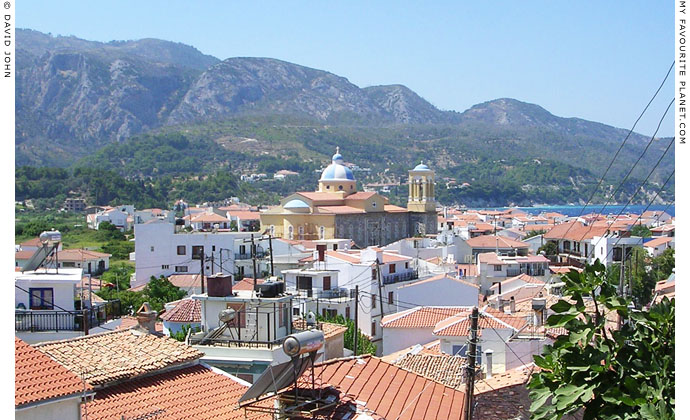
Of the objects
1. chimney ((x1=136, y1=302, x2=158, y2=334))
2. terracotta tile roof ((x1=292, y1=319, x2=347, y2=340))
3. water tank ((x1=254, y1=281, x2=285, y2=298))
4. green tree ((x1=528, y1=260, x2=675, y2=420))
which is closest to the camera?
green tree ((x1=528, y1=260, x2=675, y2=420))

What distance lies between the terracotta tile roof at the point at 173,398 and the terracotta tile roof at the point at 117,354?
0.45 ft

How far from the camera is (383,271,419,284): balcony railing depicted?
36.9 m

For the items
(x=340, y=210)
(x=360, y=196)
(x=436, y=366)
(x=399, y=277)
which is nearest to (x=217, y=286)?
(x=436, y=366)

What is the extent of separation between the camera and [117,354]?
34.3 feet

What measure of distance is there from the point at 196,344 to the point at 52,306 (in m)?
4.35

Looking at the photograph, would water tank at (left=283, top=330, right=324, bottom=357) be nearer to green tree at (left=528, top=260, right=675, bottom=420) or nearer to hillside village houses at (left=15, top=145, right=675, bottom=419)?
hillside village houses at (left=15, top=145, right=675, bottom=419)

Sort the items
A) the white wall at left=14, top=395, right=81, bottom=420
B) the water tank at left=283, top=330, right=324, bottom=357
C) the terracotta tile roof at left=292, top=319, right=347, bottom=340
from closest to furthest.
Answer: the white wall at left=14, top=395, right=81, bottom=420 < the water tank at left=283, top=330, right=324, bottom=357 < the terracotta tile roof at left=292, top=319, right=347, bottom=340

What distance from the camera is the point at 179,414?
9.35 metres

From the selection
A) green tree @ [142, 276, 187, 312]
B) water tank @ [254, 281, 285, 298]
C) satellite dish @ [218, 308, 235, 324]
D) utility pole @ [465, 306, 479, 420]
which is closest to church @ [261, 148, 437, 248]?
green tree @ [142, 276, 187, 312]

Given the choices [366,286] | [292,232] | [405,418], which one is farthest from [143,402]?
[292,232]

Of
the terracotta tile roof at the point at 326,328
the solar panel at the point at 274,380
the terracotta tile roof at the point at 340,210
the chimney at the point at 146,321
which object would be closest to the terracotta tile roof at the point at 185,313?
the terracotta tile roof at the point at 326,328

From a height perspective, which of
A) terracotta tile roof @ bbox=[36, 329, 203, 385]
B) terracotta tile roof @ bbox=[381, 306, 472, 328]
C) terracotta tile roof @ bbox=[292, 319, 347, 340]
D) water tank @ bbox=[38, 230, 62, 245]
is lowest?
terracotta tile roof @ bbox=[381, 306, 472, 328]

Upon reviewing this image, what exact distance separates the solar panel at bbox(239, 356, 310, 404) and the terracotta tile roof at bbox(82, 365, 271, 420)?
29.0 inches

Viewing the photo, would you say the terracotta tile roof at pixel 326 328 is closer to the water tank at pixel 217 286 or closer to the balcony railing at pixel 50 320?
the water tank at pixel 217 286
